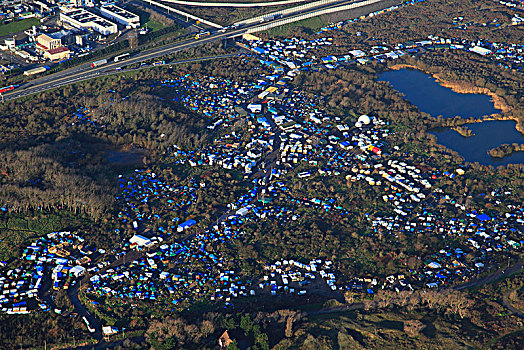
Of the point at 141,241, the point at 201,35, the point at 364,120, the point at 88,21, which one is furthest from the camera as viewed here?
the point at 201,35

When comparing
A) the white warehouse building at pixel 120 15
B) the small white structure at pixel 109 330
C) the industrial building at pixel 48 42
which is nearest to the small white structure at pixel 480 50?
the white warehouse building at pixel 120 15

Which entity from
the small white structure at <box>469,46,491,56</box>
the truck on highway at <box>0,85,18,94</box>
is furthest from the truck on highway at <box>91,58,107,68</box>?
the small white structure at <box>469,46,491,56</box>

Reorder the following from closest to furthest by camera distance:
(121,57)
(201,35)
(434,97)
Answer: (434,97)
(121,57)
(201,35)

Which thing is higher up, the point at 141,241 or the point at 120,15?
the point at 141,241

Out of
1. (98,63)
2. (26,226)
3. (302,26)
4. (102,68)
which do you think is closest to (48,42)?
(98,63)

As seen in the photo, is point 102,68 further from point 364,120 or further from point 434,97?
point 434,97

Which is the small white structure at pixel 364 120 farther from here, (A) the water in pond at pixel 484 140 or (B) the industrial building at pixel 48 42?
(B) the industrial building at pixel 48 42
